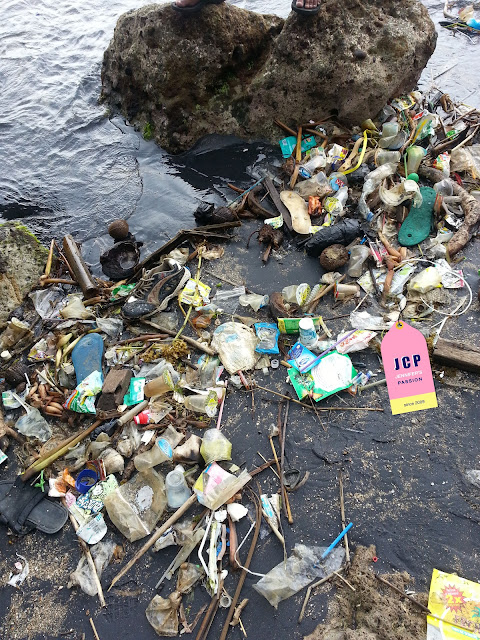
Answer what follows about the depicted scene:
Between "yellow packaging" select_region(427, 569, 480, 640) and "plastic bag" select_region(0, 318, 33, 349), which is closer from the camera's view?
"yellow packaging" select_region(427, 569, 480, 640)

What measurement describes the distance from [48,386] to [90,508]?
1271 mm

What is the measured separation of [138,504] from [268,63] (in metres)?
5.72

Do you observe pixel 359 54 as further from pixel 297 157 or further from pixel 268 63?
pixel 297 157

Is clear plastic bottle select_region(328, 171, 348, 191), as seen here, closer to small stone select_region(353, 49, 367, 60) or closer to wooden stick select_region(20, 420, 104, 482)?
small stone select_region(353, 49, 367, 60)

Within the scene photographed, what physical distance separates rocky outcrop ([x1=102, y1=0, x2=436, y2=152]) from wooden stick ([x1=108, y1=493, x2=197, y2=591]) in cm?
502

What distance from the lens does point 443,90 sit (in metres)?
6.70

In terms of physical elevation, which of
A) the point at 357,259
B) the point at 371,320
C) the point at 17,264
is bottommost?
the point at 17,264

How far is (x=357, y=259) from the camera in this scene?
4.05 metres

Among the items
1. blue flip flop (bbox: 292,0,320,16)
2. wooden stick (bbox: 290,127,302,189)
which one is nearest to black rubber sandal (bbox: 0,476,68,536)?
wooden stick (bbox: 290,127,302,189)

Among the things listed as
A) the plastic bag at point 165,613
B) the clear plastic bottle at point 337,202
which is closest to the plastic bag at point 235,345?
the plastic bag at point 165,613

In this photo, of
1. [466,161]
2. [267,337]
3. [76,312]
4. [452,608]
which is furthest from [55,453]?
[466,161]

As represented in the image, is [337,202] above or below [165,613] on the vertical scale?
above

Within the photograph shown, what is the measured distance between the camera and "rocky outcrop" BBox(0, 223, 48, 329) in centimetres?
448

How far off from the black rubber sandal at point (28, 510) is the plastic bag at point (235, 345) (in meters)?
1.66
